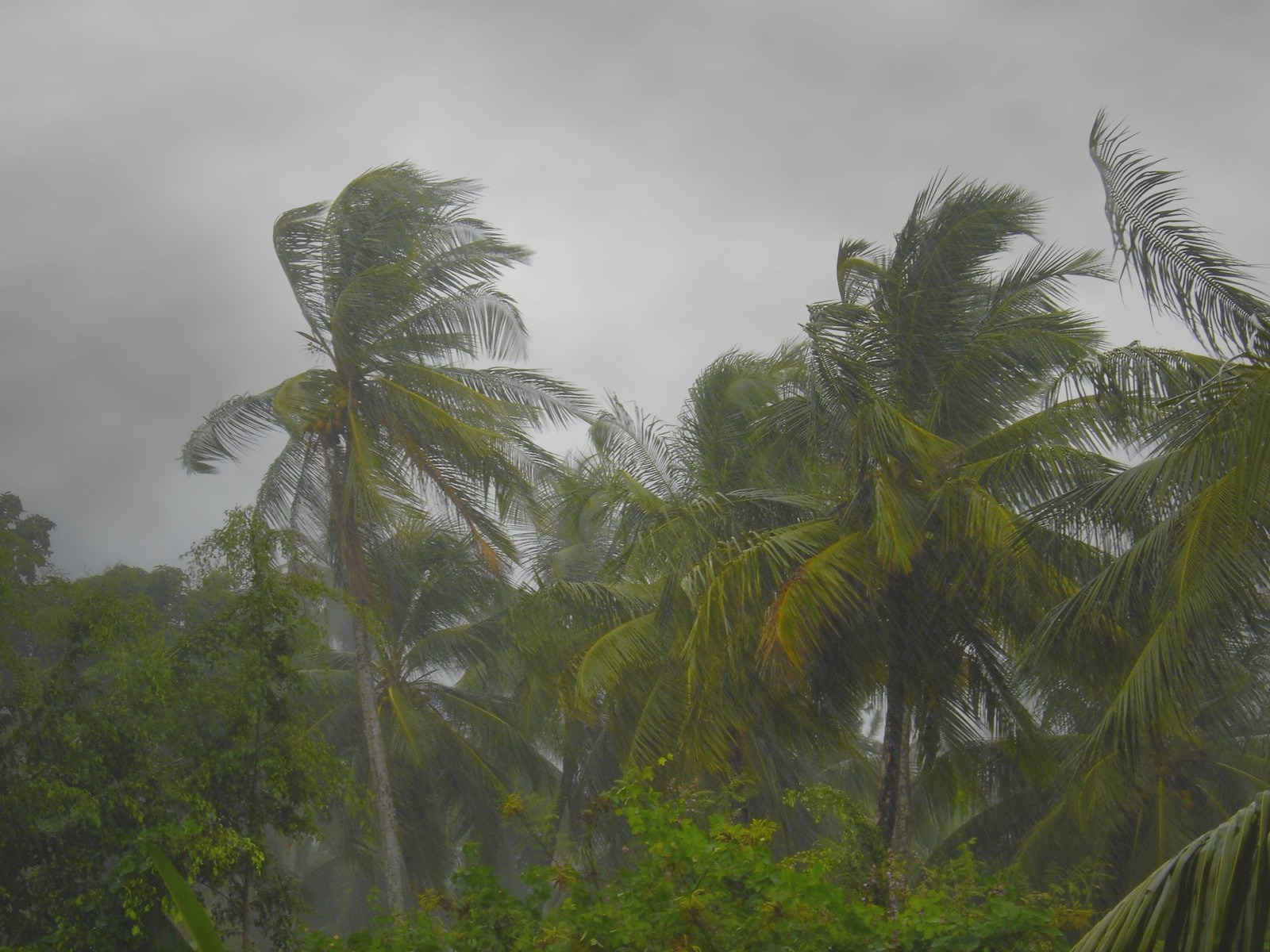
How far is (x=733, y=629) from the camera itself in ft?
34.9

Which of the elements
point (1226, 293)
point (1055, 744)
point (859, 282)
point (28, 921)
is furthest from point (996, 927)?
point (1055, 744)

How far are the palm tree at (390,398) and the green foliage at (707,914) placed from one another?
8.25 metres

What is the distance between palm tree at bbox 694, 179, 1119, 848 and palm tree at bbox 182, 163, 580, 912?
14.5 ft

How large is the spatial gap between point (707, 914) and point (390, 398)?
34.8 ft

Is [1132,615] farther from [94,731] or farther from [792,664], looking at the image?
[94,731]

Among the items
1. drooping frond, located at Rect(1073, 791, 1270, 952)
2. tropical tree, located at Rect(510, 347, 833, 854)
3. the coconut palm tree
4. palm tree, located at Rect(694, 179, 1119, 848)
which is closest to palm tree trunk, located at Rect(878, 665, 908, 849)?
palm tree, located at Rect(694, 179, 1119, 848)

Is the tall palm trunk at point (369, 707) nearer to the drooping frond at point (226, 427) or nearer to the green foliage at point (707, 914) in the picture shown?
the drooping frond at point (226, 427)

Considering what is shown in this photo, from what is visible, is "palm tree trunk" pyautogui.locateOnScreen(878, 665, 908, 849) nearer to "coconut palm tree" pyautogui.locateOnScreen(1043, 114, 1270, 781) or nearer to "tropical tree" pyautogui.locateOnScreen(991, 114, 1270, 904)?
"tropical tree" pyautogui.locateOnScreen(991, 114, 1270, 904)

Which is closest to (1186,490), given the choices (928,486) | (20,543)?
(928,486)

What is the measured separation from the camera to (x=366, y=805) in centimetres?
1041

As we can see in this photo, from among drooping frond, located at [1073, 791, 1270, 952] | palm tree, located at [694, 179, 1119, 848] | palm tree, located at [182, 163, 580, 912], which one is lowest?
drooping frond, located at [1073, 791, 1270, 952]

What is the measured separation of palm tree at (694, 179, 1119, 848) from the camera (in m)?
10.2

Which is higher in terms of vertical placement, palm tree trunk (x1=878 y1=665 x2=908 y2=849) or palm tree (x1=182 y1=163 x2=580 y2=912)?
palm tree (x1=182 y1=163 x2=580 y2=912)

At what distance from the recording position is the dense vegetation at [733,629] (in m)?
6.70
